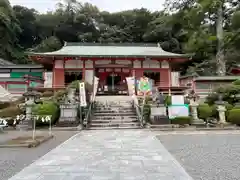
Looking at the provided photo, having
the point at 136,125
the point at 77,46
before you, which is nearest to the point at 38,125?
the point at 136,125

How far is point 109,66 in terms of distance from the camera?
71.8 feet

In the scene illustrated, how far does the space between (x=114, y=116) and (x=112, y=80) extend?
919 cm

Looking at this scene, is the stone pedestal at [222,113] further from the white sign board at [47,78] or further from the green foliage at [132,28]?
the white sign board at [47,78]

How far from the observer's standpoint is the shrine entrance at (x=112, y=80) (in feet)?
73.2

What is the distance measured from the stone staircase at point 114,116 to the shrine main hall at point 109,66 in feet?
16.5

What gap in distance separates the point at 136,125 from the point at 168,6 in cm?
1866

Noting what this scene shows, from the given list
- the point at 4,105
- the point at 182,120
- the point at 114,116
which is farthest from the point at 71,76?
the point at 182,120

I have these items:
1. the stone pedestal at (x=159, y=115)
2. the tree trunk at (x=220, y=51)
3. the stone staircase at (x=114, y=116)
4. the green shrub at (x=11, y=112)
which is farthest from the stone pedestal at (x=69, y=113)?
the tree trunk at (x=220, y=51)

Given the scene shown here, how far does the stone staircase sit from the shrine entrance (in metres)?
4.93

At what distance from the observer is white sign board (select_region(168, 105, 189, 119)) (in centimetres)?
1333

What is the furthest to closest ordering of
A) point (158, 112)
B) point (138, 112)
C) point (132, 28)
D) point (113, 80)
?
point (132, 28)
point (113, 80)
point (138, 112)
point (158, 112)

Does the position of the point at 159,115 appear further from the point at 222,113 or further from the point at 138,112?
the point at 222,113

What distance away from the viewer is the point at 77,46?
2514 cm

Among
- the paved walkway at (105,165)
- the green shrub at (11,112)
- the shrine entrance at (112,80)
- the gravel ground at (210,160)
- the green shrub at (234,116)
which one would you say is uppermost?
the shrine entrance at (112,80)
